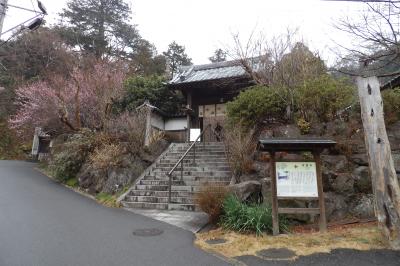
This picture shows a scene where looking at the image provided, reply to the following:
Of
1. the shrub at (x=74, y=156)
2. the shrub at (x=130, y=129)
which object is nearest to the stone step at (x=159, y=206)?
the shrub at (x=130, y=129)

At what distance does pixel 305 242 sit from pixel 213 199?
2.35 metres

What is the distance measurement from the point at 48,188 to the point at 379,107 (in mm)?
12227

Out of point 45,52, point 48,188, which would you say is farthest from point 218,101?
point 45,52

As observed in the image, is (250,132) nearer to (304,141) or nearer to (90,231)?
(304,141)

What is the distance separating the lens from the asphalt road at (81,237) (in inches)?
212

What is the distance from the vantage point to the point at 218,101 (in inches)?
680

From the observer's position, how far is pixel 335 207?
755 centimetres

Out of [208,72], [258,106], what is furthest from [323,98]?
[208,72]

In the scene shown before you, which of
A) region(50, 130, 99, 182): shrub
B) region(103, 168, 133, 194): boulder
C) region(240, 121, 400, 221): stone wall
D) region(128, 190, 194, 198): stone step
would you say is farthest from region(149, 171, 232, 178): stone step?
region(50, 130, 99, 182): shrub

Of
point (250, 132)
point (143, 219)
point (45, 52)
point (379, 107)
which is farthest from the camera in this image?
point (45, 52)

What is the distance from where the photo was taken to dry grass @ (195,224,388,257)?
18.8 feet

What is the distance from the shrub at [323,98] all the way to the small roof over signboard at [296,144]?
121 inches

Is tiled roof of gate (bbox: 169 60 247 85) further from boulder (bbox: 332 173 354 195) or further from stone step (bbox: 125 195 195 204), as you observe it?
boulder (bbox: 332 173 354 195)

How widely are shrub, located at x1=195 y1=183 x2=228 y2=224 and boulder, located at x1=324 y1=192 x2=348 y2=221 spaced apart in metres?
2.58
